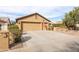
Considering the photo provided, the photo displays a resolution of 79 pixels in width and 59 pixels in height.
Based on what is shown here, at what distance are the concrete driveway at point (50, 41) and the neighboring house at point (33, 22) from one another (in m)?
0.08

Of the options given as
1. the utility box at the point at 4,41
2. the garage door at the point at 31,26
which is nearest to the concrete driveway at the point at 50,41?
the garage door at the point at 31,26

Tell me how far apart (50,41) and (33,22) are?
40 cm

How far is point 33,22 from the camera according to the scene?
204 centimetres

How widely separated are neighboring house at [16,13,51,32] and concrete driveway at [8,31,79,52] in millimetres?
78

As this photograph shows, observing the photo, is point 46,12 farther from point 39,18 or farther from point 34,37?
point 34,37

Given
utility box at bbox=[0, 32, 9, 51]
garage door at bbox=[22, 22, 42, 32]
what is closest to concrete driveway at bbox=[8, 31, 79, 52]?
garage door at bbox=[22, 22, 42, 32]

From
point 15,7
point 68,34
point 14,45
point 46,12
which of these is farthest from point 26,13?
point 68,34

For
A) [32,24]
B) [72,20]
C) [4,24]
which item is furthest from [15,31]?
[72,20]

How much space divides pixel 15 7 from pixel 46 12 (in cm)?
49

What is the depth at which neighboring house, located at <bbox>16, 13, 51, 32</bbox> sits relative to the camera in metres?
2.00

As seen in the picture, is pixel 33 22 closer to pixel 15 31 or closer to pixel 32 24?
pixel 32 24

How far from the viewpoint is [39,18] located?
2.03 metres

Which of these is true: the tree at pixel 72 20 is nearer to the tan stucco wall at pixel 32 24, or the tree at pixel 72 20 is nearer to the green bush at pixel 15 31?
the tan stucco wall at pixel 32 24

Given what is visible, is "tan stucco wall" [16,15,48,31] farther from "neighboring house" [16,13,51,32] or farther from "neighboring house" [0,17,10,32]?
"neighboring house" [0,17,10,32]
